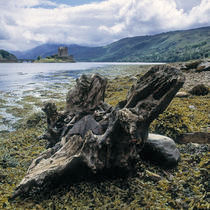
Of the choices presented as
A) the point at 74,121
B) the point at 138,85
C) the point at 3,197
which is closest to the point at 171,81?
the point at 138,85

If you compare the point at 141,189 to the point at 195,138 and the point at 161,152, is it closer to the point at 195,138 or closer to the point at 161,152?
the point at 161,152

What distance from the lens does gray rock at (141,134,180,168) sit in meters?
7.55

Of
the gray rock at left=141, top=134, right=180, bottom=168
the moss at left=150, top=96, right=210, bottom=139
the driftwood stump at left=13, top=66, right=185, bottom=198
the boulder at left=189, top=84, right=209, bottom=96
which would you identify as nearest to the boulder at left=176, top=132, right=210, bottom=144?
the moss at left=150, top=96, right=210, bottom=139

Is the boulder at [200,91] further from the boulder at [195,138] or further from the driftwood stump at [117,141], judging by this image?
the driftwood stump at [117,141]

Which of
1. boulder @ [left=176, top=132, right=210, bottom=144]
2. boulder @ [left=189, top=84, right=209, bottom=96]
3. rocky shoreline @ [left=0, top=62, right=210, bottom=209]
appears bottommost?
rocky shoreline @ [left=0, top=62, right=210, bottom=209]

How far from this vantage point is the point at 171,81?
5.96 m

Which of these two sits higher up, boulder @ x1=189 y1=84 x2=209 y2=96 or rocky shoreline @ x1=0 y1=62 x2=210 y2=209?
boulder @ x1=189 y1=84 x2=209 y2=96

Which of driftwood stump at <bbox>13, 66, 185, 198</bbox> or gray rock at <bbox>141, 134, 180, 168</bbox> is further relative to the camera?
gray rock at <bbox>141, 134, 180, 168</bbox>

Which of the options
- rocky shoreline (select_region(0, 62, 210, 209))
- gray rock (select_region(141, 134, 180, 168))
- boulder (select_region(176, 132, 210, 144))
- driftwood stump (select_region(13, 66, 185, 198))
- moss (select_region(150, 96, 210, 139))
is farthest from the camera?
moss (select_region(150, 96, 210, 139))

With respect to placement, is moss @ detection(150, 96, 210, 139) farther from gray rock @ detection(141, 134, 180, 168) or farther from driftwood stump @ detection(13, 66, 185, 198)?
driftwood stump @ detection(13, 66, 185, 198)

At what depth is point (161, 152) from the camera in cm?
761

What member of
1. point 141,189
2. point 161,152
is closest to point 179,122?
point 161,152

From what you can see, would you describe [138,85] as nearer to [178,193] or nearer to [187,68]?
[178,193]

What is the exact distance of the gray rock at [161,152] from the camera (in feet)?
24.8
